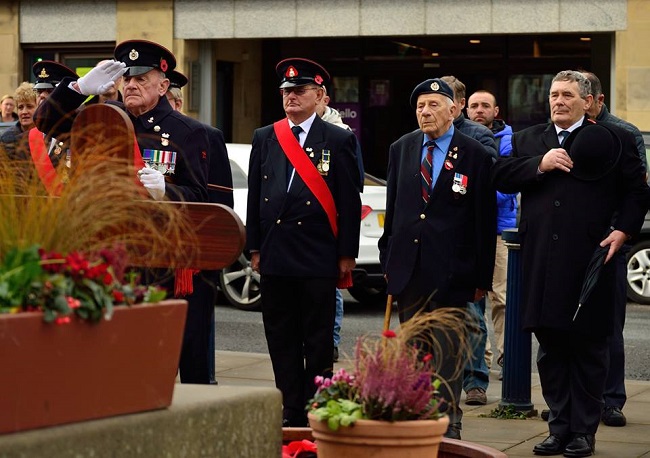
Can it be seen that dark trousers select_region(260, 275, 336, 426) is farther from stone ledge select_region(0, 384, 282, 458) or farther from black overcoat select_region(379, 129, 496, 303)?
stone ledge select_region(0, 384, 282, 458)

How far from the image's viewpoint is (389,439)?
4707 millimetres

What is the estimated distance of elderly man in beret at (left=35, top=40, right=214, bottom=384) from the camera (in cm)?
657

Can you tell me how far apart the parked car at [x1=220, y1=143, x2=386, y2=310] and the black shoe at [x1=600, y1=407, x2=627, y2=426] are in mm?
5865

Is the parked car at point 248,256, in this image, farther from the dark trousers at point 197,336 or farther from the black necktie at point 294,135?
the dark trousers at point 197,336

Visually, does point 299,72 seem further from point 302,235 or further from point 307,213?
point 302,235


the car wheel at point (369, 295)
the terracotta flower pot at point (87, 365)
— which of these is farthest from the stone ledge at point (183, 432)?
the car wheel at point (369, 295)

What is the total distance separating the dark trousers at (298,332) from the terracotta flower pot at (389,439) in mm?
Answer: 3275

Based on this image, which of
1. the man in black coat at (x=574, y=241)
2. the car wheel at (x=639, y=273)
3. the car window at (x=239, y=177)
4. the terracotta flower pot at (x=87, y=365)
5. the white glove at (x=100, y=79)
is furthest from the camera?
the car wheel at (x=639, y=273)

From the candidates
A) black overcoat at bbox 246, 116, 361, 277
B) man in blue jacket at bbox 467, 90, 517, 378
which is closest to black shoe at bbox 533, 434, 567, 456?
black overcoat at bbox 246, 116, 361, 277

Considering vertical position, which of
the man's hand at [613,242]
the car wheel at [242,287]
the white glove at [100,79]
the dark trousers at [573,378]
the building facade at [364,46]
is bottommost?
the car wheel at [242,287]

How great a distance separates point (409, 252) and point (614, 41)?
1452cm

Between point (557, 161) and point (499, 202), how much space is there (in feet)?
10.6

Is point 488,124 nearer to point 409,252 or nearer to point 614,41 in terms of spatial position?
point 409,252

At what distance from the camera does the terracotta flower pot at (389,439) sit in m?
4.70
